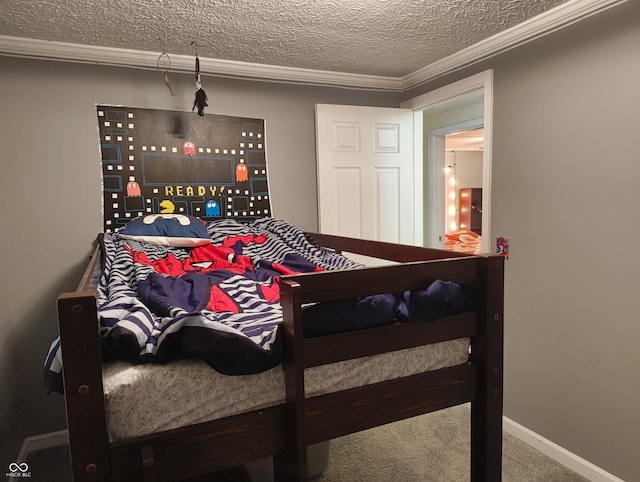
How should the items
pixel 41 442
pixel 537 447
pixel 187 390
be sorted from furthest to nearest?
1. pixel 41 442
2. pixel 537 447
3. pixel 187 390

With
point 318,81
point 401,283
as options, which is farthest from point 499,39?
point 401,283

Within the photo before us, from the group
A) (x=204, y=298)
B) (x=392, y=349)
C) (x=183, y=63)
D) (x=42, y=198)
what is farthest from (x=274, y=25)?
(x=392, y=349)

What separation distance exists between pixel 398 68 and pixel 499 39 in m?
0.72

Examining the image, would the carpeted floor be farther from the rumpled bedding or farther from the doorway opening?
the doorway opening

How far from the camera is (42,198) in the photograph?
2.27 meters

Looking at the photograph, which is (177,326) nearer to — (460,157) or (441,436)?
(441,436)

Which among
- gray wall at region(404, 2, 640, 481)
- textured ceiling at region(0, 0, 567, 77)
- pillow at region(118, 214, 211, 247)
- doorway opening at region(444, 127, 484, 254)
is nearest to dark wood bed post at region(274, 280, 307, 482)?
pillow at region(118, 214, 211, 247)

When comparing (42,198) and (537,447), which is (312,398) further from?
(42,198)

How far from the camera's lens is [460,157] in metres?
7.89

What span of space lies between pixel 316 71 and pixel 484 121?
1155mm

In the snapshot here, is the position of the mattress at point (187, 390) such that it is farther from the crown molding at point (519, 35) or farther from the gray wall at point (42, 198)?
the crown molding at point (519, 35)

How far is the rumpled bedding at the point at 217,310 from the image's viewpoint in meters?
0.87

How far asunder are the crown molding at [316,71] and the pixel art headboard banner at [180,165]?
0.91 ft

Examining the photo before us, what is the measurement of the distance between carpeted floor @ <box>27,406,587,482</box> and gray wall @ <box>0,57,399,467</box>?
0.91 ft
